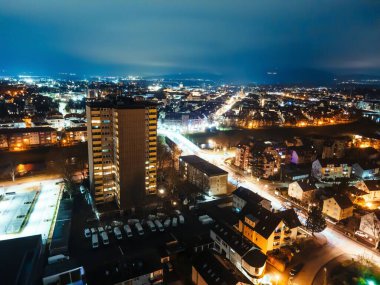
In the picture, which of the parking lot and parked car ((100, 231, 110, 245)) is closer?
the parking lot

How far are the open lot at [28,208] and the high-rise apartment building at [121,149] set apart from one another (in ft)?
10.8

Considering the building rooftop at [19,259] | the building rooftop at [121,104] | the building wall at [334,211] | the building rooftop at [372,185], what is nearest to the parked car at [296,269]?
the building wall at [334,211]

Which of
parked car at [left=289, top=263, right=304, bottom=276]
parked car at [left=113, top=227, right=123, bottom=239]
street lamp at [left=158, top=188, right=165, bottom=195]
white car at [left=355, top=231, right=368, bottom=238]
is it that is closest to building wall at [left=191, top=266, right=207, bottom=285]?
parked car at [left=289, top=263, right=304, bottom=276]

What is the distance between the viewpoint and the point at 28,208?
1758 cm

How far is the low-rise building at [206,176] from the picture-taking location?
20391mm

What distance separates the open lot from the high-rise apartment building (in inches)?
129

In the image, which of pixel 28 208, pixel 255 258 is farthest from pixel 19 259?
pixel 255 258

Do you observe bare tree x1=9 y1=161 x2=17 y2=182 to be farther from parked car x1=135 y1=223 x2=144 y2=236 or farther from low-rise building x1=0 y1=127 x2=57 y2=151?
parked car x1=135 y1=223 x2=144 y2=236

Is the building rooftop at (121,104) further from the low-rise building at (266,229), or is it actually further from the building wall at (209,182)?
the low-rise building at (266,229)

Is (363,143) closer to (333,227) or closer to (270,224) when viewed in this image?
(333,227)

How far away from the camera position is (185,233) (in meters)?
15.3

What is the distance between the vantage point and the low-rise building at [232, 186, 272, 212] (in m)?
17.0

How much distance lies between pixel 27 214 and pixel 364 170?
997 inches

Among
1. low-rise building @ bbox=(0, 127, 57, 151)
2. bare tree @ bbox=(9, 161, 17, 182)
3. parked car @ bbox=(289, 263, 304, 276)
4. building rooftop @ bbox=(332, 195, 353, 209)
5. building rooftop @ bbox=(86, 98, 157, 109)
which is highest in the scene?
building rooftop @ bbox=(86, 98, 157, 109)
